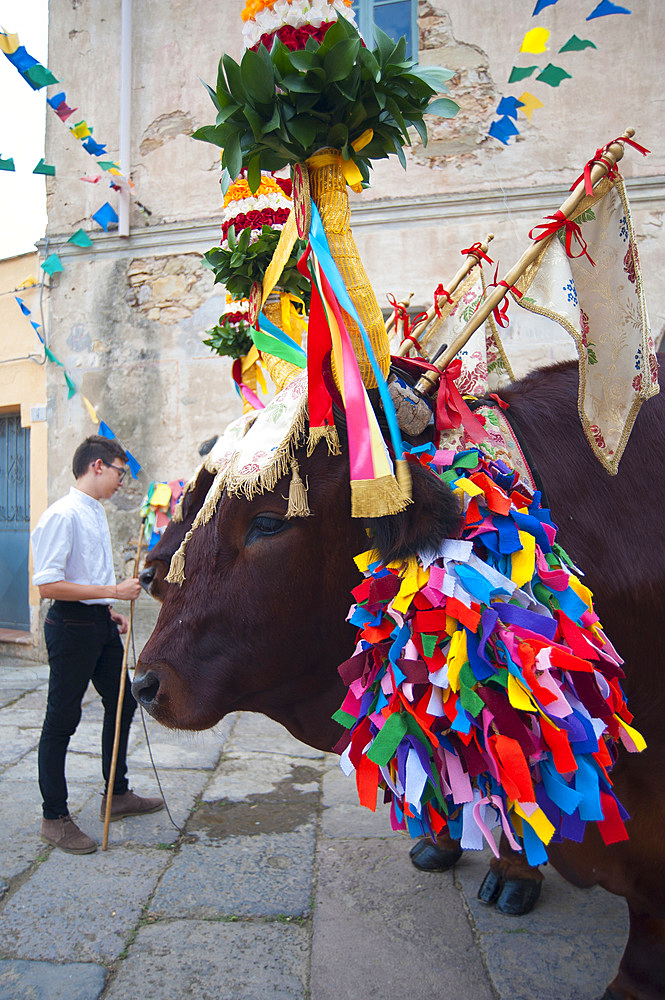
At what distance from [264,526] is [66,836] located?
247cm

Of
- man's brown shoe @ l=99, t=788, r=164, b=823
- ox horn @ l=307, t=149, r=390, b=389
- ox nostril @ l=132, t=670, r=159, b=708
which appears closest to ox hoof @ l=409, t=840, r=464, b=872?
man's brown shoe @ l=99, t=788, r=164, b=823

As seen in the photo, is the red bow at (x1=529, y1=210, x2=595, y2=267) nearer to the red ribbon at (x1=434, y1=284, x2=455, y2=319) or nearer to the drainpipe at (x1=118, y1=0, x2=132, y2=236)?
the red ribbon at (x1=434, y1=284, x2=455, y2=319)

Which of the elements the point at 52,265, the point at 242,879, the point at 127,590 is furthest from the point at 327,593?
the point at 52,265

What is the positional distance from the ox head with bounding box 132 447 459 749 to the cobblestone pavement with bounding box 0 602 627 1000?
0.39m

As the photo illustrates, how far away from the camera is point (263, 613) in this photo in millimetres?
1651

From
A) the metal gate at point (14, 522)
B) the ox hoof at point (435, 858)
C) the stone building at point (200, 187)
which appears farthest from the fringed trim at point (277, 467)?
the metal gate at point (14, 522)

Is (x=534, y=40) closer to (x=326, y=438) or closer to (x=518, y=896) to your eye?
(x=326, y=438)

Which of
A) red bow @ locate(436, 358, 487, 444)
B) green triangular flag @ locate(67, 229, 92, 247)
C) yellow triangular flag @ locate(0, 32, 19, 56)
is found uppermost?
yellow triangular flag @ locate(0, 32, 19, 56)

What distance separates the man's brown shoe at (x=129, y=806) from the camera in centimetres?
357

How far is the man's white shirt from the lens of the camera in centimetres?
342

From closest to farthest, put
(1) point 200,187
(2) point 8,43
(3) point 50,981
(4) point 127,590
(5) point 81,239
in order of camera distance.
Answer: (3) point 50,981
(4) point 127,590
(2) point 8,43
(1) point 200,187
(5) point 81,239

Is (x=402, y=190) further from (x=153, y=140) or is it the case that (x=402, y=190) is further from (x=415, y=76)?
(x=415, y=76)

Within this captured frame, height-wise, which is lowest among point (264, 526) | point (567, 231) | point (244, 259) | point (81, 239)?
point (264, 526)

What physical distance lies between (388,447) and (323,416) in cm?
16
